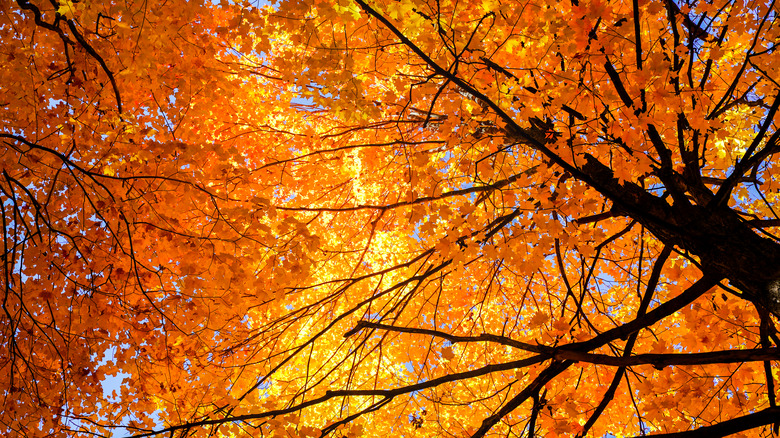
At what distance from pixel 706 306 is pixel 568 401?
1263mm

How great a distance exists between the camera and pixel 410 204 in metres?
3.78

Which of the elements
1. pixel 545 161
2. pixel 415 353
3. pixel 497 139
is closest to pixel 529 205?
pixel 545 161

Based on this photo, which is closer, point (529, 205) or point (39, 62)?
point (529, 205)

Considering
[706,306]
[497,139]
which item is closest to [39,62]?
[497,139]

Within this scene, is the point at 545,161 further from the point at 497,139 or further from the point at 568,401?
the point at 568,401

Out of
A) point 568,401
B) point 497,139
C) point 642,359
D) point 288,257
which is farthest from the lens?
point 288,257

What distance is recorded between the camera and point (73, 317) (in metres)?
3.93

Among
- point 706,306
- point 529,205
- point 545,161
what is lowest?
point 706,306

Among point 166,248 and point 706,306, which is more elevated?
point 166,248

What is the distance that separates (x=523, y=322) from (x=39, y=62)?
6622 millimetres

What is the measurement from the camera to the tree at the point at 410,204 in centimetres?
241

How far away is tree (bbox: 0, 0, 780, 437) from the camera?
241 centimetres

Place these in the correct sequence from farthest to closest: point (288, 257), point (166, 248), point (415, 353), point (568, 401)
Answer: point (415, 353) → point (166, 248) → point (288, 257) → point (568, 401)

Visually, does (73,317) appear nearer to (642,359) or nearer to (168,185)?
(168,185)
